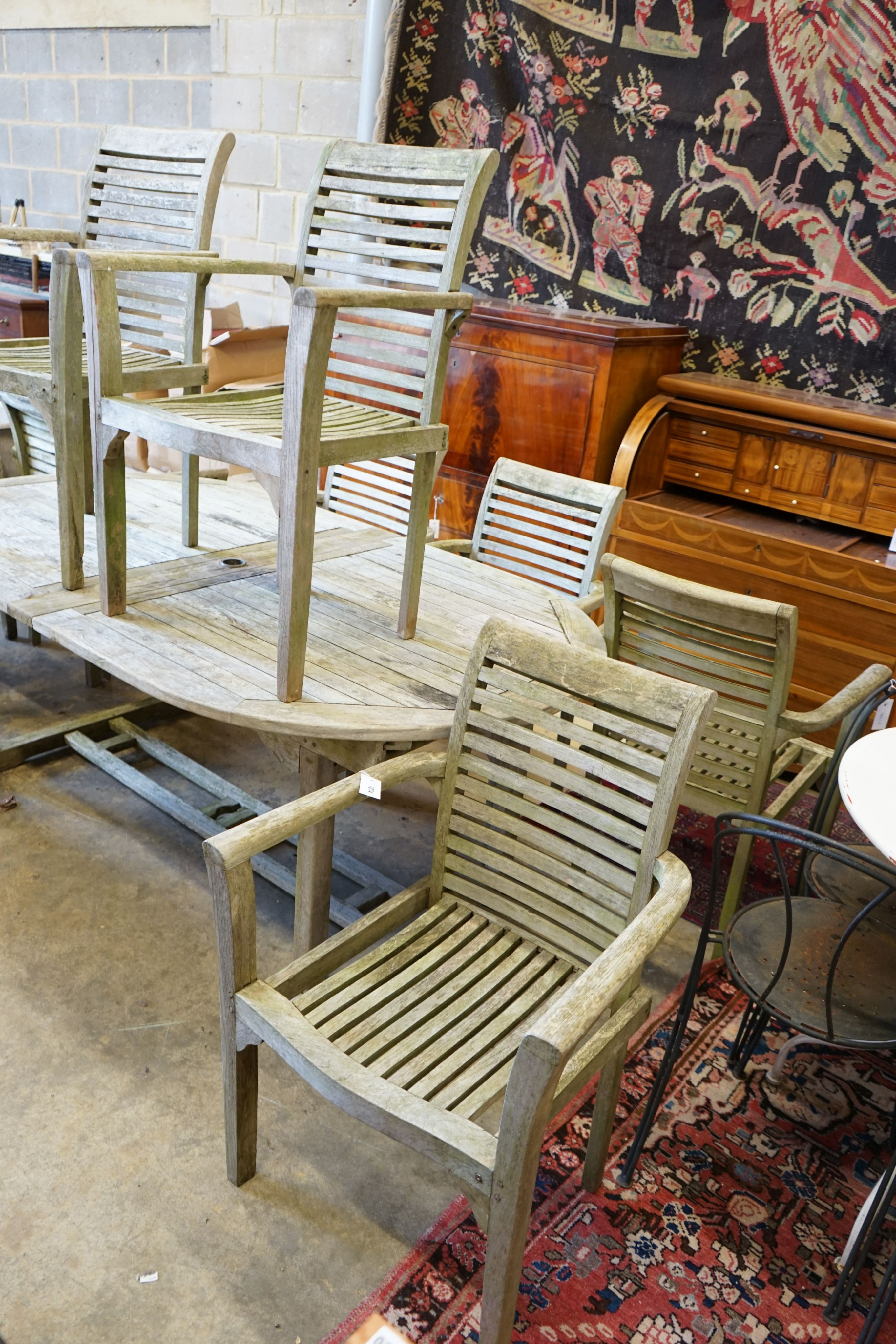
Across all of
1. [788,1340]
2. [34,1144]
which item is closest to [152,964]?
[34,1144]

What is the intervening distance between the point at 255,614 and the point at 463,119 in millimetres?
2638

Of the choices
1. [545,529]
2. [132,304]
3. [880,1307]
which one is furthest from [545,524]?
[880,1307]

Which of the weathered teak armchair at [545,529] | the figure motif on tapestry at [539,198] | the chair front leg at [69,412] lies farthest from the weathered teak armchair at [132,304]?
the figure motif on tapestry at [539,198]

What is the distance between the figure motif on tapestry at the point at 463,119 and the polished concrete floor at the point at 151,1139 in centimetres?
286

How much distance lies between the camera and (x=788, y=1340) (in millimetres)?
1493

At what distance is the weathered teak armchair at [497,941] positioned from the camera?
48.9 inches

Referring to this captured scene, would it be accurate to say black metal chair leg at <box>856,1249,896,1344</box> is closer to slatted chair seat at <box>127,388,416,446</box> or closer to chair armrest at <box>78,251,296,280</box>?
slatted chair seat at <box>127,388,416,446</box>

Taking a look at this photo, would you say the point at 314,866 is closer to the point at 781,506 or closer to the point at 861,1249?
the point at 861,1249

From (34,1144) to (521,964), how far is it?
0.90 meters

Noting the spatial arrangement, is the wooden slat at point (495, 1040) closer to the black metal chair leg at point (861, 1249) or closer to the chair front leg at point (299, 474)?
the black metal chair leg at point (861, 1249)

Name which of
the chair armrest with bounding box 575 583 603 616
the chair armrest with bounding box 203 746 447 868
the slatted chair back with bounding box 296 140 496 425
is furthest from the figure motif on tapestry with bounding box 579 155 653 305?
the chair armrest with bounding box 203 746 447 868

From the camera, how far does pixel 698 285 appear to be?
357 cm

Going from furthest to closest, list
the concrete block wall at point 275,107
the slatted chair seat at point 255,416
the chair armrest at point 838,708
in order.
A: 1. the concrete block wall at point 275,107
2. the chair armrest at point 838,708
3. the slatted chair seat at point 255,416

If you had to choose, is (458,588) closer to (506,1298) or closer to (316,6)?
(506,1298)
